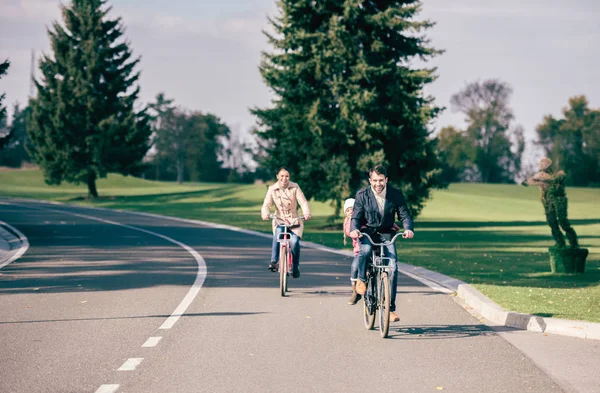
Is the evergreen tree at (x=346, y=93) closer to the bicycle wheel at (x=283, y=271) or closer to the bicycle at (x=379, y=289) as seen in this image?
the bicycle wheel at (x=283, y=271)

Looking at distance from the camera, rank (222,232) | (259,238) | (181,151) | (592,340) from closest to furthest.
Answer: (592,340), (259,238), (222,232), (181,151)

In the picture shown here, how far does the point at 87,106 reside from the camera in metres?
66.9

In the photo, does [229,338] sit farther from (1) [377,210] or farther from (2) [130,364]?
(1) [377,210]

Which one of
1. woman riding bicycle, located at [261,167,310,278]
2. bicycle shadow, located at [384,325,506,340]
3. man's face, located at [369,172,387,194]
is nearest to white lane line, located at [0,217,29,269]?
woman riding bicycle, located at [261,167,310,278]

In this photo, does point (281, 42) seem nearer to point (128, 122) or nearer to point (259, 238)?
point (259, 238)

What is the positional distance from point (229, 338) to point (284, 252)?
4.20m

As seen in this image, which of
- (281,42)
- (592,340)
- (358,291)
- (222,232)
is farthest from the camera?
(281,42)

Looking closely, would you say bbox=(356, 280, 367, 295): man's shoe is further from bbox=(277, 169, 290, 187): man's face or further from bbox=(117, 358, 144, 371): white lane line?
bbox=(277, 169, 290, 187): man's face

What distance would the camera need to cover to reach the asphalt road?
7.04 m

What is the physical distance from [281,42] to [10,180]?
75.0 meters

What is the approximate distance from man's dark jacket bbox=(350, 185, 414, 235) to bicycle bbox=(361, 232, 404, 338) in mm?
166

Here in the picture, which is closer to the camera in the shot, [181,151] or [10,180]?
[10,180]

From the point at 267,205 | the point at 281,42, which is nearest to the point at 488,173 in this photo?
the point at 281,42

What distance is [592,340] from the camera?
911 centimetres
